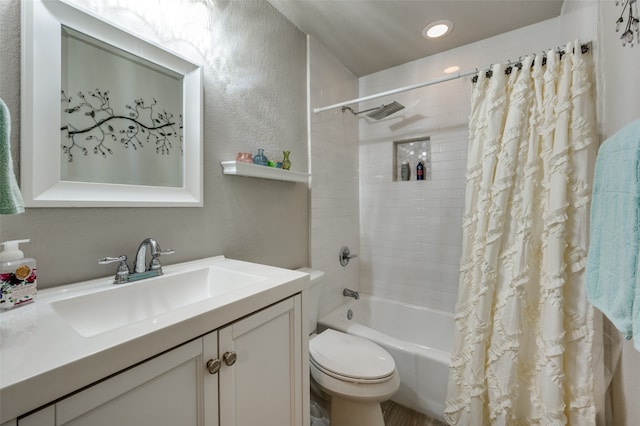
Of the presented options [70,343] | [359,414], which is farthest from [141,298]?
[359,414]

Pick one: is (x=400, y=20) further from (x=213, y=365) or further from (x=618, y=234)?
(x=213, y=365)

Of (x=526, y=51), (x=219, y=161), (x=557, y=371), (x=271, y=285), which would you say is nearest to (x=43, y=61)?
(x=219, y=161)

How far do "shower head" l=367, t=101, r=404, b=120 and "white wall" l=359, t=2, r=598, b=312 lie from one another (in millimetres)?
144

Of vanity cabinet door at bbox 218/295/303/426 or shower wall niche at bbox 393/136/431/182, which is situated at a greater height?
shower wall niche at bbox 393/136/431/182

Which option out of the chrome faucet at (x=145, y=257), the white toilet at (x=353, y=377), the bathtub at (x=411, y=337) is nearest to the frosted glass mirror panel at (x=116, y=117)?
the chrome faucet at (x=145, y=257)

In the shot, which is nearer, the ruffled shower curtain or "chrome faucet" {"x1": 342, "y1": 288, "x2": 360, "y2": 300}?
the ruffled shower curtain

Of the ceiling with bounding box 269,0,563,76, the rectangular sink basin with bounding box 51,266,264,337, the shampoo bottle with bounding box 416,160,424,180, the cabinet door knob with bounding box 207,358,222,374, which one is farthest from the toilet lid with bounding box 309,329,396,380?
the ceiling with bounding box 269,0,563,76

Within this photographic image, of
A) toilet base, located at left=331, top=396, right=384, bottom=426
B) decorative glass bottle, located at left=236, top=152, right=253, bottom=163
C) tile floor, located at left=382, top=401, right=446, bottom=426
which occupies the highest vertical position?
decorative glass bottle, located at left=236, top=152, right=253, bottom=163

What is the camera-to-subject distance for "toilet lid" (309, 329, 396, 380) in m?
1.22

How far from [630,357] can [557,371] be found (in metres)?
0.29

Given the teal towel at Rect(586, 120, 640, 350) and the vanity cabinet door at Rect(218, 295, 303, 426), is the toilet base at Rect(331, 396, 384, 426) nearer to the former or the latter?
the vanity cabinet door at Rect(218, 295, 303, 426)

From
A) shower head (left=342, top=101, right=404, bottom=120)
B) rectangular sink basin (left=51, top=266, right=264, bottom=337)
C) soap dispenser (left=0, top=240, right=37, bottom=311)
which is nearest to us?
soap dispenser (left=0, top=240, right=37, bottom=311)

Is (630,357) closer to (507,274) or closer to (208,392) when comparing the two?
(507,274)

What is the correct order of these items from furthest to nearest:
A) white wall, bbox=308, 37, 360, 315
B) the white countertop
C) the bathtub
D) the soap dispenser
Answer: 1. white wall, bbox=308, 37, 360, 315
2. the bathtub
3. the soap dispenser
4. the white countertop
